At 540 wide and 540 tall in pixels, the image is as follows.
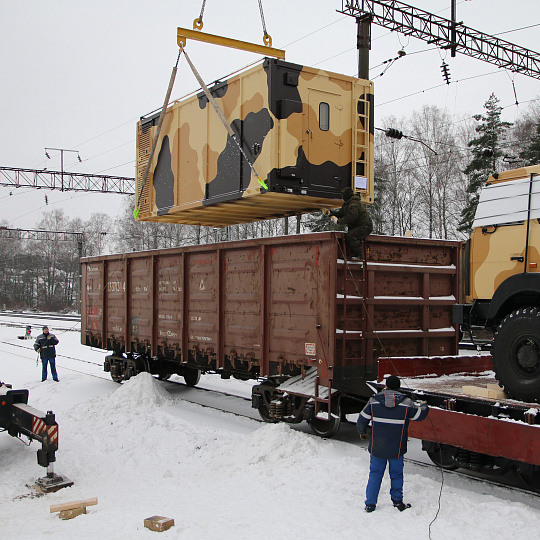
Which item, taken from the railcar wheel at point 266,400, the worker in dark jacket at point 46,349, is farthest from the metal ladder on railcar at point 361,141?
the worker in dark jacket at point 46,349

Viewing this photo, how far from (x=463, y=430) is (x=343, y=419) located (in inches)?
143

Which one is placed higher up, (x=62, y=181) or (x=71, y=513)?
(x=62, y=181)

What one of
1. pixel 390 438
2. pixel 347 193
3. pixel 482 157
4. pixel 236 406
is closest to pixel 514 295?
pixel 390 438

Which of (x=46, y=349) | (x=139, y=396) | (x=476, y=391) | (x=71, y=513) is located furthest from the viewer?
(x=46, y=349)

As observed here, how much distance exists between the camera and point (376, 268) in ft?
28.2

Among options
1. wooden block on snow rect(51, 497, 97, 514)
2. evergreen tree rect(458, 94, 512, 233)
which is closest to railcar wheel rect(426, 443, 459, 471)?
wooden block on snow rect(51, 497, 97, 514)

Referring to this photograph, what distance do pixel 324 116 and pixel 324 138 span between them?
348mm

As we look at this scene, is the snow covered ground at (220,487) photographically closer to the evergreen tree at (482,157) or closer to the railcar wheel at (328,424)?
the railcar wheel at (328,424)

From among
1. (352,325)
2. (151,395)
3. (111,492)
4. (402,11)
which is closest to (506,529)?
(352,325)

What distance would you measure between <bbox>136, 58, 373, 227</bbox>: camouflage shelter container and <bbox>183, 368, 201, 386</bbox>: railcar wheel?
4.59 meters

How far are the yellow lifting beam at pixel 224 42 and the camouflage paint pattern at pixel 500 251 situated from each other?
5226 millimetres

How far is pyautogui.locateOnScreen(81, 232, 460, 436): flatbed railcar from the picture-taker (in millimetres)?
8219

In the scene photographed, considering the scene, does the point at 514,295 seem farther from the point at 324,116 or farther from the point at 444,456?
the point at 324,116

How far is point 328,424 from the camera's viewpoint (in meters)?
8.68
